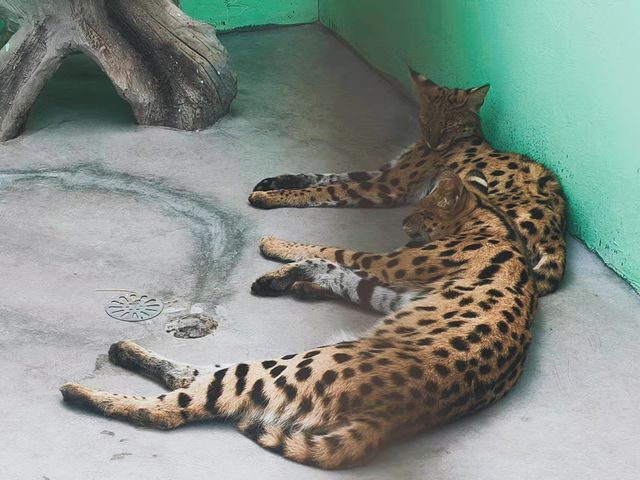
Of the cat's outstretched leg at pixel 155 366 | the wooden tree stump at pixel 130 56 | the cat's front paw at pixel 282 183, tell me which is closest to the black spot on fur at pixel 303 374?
the cat's outstretched leg at pixel 155 366

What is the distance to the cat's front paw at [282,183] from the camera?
466cm

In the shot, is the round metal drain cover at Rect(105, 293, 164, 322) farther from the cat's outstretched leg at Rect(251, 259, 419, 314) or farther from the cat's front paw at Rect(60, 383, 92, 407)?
the cat's front paw at Rect(60, 383, 92, 407)

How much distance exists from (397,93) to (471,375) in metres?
2.85

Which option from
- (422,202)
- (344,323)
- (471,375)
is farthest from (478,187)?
(471,375)

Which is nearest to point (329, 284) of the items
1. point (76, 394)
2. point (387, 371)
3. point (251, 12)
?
point (387, 371)

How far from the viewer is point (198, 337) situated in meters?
3.61

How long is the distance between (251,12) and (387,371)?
13.3 ft

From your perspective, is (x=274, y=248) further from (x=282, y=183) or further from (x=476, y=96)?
(x=476, y=96)

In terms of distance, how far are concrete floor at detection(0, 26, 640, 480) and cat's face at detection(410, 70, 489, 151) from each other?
1.22 ft

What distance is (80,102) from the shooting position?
551 cm

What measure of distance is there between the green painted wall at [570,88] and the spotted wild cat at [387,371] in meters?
0.48

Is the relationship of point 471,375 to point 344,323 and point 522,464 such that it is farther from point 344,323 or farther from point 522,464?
point 344,323

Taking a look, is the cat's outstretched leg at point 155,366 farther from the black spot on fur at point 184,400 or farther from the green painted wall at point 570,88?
the green painted wall at point 570,88

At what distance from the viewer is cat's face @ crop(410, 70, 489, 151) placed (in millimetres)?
4664
